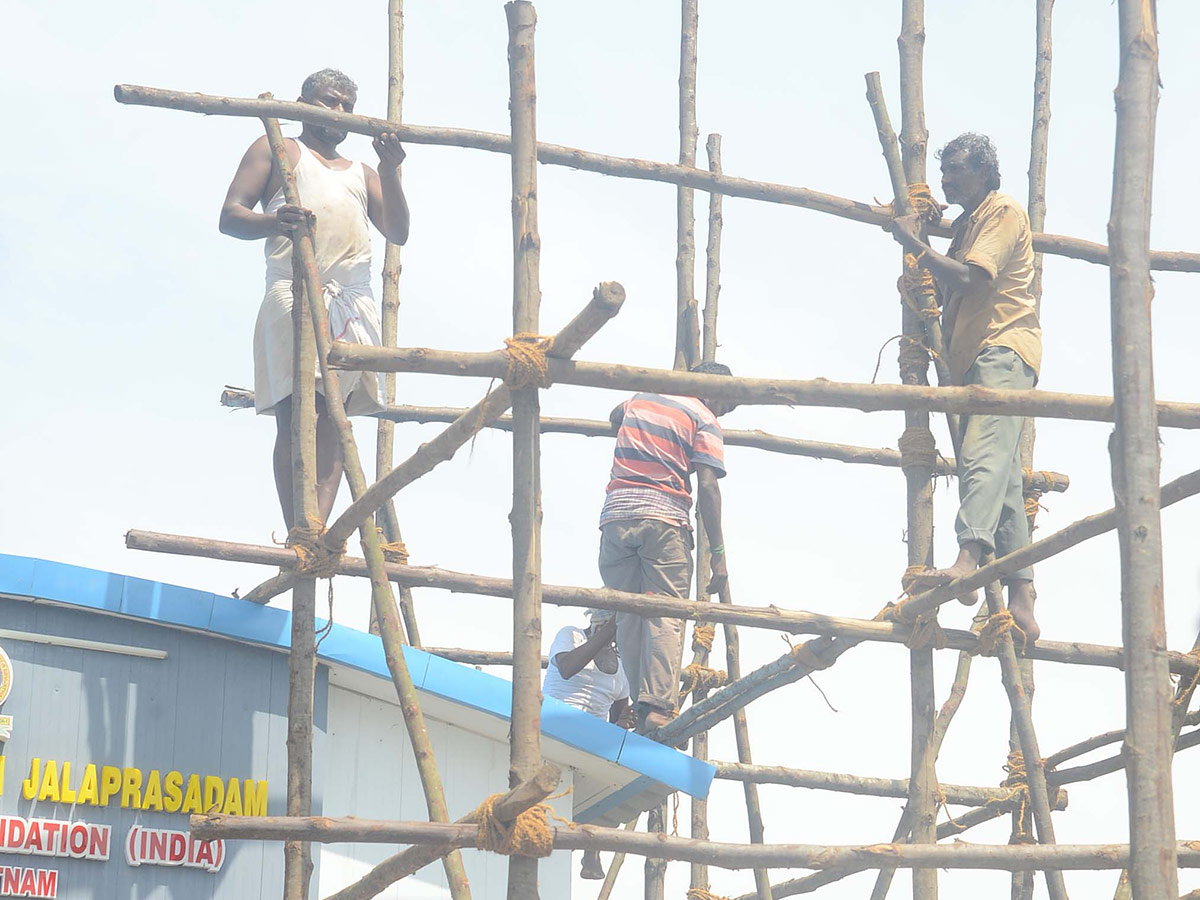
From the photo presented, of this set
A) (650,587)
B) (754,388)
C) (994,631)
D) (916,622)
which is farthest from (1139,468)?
(650,587)

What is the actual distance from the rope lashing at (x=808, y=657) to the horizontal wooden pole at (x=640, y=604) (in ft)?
1.05

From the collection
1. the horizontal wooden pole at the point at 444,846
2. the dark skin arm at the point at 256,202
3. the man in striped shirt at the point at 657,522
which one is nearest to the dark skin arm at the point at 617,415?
the man in striped shirt at the point at 657,522

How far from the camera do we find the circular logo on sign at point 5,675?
22.1ft

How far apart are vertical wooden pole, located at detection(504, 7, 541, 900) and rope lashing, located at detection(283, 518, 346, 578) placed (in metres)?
1.20

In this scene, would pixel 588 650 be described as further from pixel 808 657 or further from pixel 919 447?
pixel 919 447

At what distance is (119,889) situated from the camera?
22.5 ft

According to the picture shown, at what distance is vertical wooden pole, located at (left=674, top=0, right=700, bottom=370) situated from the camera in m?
10.3

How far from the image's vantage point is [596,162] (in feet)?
25.7

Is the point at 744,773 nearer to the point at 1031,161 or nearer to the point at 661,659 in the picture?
the point at 661,659

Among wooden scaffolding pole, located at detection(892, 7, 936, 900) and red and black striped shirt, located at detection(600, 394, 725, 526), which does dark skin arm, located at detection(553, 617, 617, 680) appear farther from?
wooden scaffolding pole, located at detection(892, 7, 936, 900)

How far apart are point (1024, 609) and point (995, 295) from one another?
4.47 ft

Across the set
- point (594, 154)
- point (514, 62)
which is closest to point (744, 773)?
point (594, 154)

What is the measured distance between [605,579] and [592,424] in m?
1.96

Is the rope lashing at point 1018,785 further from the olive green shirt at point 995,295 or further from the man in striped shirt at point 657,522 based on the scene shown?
the olive green shirt at point 995,295
